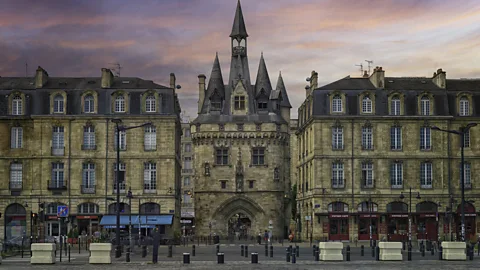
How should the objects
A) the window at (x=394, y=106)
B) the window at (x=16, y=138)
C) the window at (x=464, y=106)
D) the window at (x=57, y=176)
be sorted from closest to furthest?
the window at (x=57, y=176) < the window at (x=16, y=138) < the window at (x=394, y=106) < the window at (x=464, y=106)

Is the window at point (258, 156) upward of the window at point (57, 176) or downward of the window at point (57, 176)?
upward

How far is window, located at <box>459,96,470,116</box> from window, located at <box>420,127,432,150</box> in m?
3.21

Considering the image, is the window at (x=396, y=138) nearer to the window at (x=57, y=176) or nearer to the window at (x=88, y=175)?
the window at (x=88, y=175)

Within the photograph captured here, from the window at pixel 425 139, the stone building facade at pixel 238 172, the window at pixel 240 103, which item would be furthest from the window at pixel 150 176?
the window at pixel 425 139

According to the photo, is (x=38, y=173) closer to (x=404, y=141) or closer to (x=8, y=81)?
(x=8, y=81)

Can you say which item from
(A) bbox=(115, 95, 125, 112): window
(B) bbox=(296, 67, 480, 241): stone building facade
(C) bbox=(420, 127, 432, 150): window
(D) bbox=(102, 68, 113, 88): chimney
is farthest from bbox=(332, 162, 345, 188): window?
(D) bbox=(102, 68, 113, 88): chimney

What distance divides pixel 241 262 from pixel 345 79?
36.3m

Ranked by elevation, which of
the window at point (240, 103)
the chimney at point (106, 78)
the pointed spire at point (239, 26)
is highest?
the pointed spire at point (239, 26)

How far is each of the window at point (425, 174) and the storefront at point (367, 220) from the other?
164 inches

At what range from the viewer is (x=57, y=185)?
69.2 metres

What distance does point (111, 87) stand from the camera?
70875 millimetres

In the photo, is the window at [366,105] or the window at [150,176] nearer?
the window at [150,176]

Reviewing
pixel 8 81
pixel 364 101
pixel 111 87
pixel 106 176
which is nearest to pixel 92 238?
pixel 106 176

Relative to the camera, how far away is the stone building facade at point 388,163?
70.0 meters
